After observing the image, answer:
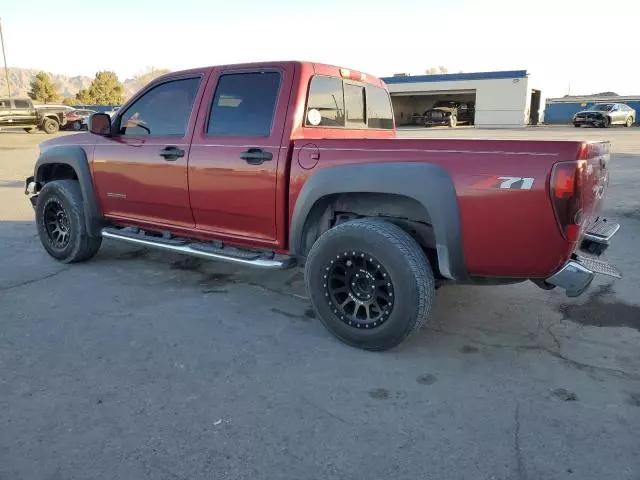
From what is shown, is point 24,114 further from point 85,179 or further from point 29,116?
point 85,179

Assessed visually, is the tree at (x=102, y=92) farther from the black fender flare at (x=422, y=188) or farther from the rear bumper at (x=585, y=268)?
the rear bumper at (x=585, y=268)

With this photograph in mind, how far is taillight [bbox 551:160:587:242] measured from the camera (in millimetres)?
2699

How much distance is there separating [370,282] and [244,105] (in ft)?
5.80

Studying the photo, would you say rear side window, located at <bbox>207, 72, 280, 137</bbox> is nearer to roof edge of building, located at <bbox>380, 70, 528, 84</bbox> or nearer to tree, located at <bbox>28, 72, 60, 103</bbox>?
roof edge of building, located at <bbox>380, 70, 528, 84</bbox>

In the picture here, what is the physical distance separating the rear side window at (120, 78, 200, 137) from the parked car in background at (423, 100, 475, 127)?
38531 millimetres

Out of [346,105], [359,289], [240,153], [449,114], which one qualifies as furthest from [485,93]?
[359,289]

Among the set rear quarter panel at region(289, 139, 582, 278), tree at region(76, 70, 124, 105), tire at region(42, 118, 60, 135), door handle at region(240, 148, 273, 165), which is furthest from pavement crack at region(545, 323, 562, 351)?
tree at region(76, 70, 124, 105)

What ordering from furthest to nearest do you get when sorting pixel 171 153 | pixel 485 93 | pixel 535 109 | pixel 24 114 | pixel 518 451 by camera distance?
pixel 535 109 < pixel 485 93 < pixel 24 114 < pixel 171 153 < pixel 518 451

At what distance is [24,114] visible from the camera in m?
29.7

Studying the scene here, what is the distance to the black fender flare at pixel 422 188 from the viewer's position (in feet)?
9.98

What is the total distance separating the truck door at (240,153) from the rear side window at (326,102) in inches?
8.5

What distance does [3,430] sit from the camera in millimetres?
2594

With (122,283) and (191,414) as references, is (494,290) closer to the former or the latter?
(191,414)

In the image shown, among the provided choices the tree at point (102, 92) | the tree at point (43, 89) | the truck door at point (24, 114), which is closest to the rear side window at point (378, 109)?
the truck door at point (24, 114)
